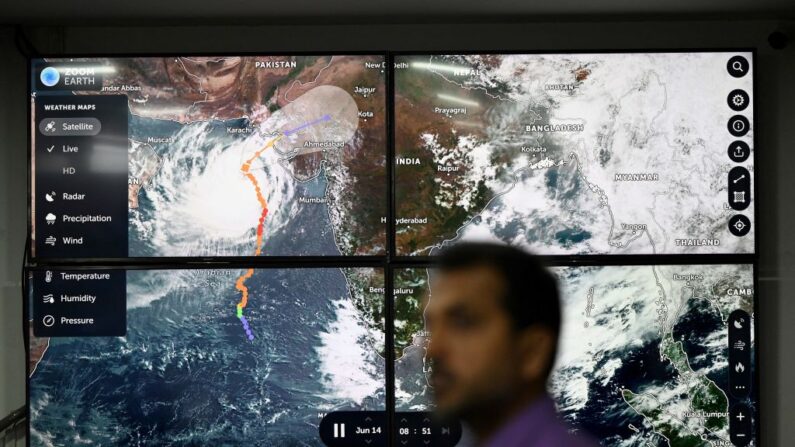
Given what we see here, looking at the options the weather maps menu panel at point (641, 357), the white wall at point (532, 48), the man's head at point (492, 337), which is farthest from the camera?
the white wall at point (532, 48)

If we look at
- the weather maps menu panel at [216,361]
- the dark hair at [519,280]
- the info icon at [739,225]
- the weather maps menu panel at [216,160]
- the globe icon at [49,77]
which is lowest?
the weather maps menu panel at [216,361]

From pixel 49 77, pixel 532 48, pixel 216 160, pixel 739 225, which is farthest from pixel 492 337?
→ pixel 49 77

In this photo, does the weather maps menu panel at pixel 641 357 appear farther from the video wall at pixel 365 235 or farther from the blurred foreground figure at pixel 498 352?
the blurred foreground figure at pixel 498 352

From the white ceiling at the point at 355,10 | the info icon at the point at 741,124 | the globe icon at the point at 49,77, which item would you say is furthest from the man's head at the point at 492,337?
the globe icon at the point at 49,77

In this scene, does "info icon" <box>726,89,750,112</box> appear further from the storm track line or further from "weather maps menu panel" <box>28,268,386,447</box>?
the storm track line

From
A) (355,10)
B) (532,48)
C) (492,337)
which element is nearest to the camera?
(492,337)

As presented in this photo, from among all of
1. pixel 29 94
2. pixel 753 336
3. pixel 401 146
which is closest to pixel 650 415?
pixel 753 336

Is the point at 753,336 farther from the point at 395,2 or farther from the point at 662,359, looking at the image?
the point at 395,2

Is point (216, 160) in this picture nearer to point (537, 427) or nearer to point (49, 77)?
point (49, 77)
